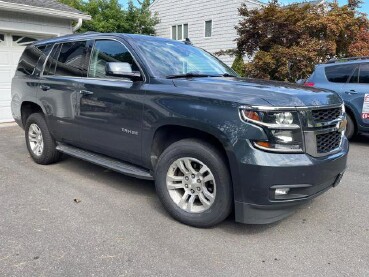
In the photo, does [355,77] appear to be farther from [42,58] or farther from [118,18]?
[118,18]

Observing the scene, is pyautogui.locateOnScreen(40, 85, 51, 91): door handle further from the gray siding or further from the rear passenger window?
the gray siding

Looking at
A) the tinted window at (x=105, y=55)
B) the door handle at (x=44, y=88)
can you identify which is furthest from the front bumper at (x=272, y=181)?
the door handle at (x=44, y=88)

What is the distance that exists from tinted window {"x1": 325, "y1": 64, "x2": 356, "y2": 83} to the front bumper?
5.21 m

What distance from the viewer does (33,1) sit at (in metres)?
10.6

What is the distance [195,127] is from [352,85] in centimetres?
556

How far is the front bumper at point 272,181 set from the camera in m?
2.95

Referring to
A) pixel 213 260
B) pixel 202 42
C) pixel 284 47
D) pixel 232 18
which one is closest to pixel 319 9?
pixel 284 47

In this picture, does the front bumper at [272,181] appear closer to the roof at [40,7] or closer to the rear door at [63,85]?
the rear door at [63,85]

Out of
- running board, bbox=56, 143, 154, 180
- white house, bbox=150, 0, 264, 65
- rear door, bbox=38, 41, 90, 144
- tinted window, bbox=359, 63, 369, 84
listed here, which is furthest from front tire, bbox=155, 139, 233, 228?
white house, bbox=150, 0, 264, 65

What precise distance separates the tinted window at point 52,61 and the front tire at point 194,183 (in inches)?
102

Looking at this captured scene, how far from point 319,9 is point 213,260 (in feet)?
38.4

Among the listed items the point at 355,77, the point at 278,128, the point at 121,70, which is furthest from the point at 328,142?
the point at 355,77

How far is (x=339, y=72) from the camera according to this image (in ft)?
25.8

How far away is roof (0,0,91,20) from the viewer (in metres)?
9.43
